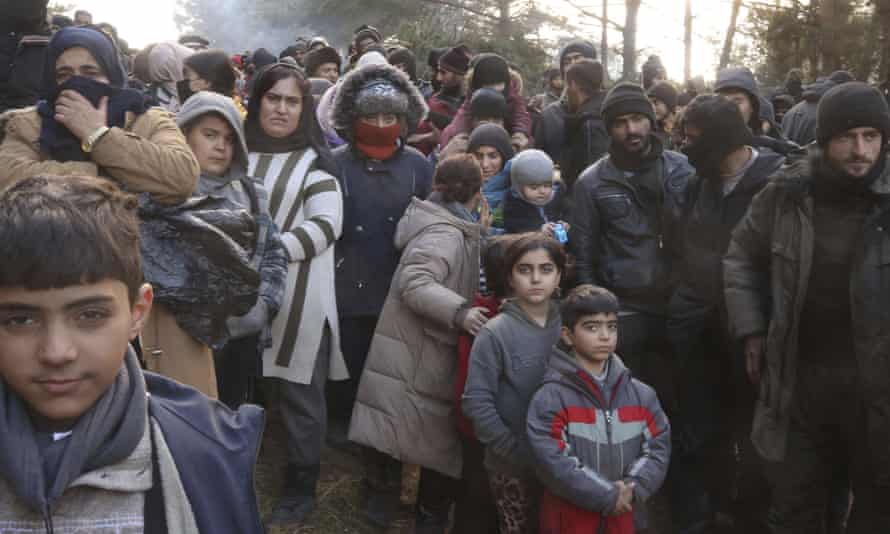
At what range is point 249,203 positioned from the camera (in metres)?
4.17

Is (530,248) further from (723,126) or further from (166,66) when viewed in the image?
(166,66)

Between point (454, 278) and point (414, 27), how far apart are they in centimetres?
1446

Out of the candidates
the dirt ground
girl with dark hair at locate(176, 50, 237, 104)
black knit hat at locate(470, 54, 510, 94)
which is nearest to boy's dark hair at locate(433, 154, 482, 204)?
the dirt ground

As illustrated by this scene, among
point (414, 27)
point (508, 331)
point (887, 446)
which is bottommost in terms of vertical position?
point (887, 446)

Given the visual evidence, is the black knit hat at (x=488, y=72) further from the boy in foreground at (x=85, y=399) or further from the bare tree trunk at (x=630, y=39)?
the bare tree trunk at (x=630, y=39)

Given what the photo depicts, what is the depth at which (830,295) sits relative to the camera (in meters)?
4.08

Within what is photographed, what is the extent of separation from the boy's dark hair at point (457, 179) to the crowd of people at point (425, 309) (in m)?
0.01

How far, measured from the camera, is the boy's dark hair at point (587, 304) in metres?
3.98

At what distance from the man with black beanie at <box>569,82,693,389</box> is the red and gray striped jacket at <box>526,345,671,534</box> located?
1256 millimetres

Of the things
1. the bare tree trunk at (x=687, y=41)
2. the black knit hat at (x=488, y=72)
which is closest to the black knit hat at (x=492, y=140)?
the black knit hat at (x=488, y=72)

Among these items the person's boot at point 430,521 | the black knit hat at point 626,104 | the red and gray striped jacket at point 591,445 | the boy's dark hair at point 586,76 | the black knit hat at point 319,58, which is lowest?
the person's boot at point 430,521

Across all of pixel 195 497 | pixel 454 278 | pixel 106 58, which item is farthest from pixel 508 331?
pixel 195 497

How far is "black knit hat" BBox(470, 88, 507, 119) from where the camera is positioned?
6738 millimetres

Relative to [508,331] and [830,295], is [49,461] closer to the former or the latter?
[508,331]
